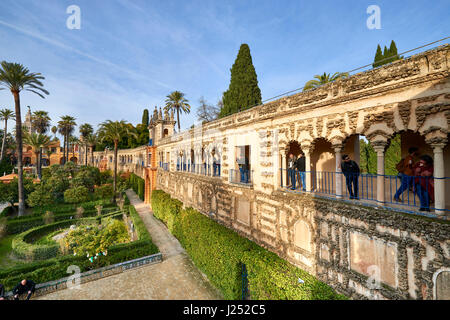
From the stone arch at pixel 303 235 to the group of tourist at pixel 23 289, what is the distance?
524 inches

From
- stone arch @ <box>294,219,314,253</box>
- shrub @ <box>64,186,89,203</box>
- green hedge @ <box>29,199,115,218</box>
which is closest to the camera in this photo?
stone arch @ <box>294,219,314,253</box>

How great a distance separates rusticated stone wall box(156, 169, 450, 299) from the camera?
4.74 metres

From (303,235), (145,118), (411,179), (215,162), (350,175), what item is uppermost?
(145,118)

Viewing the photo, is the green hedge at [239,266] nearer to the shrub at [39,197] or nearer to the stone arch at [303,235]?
the stone arch at [303,235]

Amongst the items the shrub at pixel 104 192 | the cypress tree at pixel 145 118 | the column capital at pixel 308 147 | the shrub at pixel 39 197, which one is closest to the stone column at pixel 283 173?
the column capital at pixel 308 147

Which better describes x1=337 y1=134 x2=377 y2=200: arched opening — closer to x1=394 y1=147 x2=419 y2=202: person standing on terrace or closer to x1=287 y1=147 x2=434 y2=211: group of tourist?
x1=287 y1=147 x2=434 y2=211: group of tourist

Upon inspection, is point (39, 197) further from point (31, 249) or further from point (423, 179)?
point (423, 179)

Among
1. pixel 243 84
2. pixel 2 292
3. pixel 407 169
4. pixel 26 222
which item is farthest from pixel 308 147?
pixel 26 222

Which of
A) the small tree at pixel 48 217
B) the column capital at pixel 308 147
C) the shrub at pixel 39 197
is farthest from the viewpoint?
the shrub at pixel 39 197

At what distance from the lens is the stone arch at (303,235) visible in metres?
7.58

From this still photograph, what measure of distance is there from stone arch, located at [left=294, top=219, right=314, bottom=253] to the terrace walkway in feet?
18.4

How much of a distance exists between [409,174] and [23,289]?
17.6 m

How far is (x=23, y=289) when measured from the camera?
9.89m

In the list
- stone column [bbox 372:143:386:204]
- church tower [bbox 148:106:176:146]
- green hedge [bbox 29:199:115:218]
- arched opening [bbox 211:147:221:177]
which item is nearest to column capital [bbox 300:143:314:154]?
stone column [bbox 372:143:386:204]
